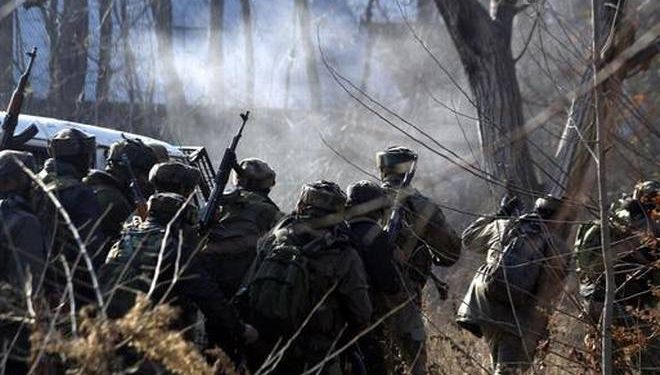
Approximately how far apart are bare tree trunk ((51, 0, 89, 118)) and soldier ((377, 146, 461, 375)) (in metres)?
16.4

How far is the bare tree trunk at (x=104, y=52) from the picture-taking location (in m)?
24.6

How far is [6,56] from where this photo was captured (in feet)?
77.5

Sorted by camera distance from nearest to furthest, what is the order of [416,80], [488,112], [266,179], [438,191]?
[266,179] < [488,112] < [438,191] < [416,80]

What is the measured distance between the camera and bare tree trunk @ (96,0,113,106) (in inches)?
968

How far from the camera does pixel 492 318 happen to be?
26.7 feet

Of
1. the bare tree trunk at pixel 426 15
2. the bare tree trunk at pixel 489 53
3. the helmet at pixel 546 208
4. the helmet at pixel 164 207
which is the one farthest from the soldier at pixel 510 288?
the bare tree trunk at pixel 426 15

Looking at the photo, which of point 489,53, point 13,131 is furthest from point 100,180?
point 489,53

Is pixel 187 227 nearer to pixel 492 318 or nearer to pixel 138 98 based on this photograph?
pixel 492 318

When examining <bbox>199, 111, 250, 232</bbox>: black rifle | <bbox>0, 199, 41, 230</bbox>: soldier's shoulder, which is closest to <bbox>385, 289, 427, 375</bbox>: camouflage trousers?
<bbox>199, 111, 250, 232</bbox>: black rifle

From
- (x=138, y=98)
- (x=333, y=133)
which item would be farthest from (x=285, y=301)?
(x=138, y=98)

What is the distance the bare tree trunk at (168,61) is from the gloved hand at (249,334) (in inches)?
776

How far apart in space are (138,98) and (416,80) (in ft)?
20.1

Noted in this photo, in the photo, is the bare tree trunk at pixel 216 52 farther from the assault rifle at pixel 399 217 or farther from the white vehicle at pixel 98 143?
the assault rifle at pixel 399 217

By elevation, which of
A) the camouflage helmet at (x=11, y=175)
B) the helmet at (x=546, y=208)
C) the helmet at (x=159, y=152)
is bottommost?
the helmet at (x=546, y=208)
